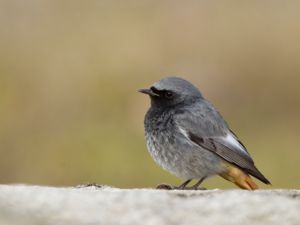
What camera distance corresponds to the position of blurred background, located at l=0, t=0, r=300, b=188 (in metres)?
14.9

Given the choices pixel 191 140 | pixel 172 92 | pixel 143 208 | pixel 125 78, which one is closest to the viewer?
pixel 143 208

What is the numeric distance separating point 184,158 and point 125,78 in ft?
30.6

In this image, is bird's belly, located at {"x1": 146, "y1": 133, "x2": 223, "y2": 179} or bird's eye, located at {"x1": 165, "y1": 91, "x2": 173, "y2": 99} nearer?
bird's belly, located at {"x1": 146, "y1": 133, "x2": 223, "y2": 179}

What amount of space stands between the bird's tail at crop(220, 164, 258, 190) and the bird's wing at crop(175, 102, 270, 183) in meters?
0.05

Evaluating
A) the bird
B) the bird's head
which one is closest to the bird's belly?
the bird

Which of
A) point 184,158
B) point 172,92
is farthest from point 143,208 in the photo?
point 172,92

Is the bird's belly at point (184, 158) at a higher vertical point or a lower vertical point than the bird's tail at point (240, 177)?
higher

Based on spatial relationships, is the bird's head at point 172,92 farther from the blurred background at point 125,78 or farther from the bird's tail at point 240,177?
the blurred background at point 125,78

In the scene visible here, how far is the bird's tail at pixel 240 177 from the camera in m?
8.28

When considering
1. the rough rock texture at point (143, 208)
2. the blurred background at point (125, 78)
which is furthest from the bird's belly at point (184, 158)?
the blurred background at point (125, 78)

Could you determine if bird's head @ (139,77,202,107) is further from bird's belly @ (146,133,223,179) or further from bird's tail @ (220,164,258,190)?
bird's tail @ (220,164,258,190)

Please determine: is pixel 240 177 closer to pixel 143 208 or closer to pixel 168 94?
pixel 168 94

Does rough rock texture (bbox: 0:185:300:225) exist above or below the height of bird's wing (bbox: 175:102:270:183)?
below

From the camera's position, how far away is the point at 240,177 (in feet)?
27.3
